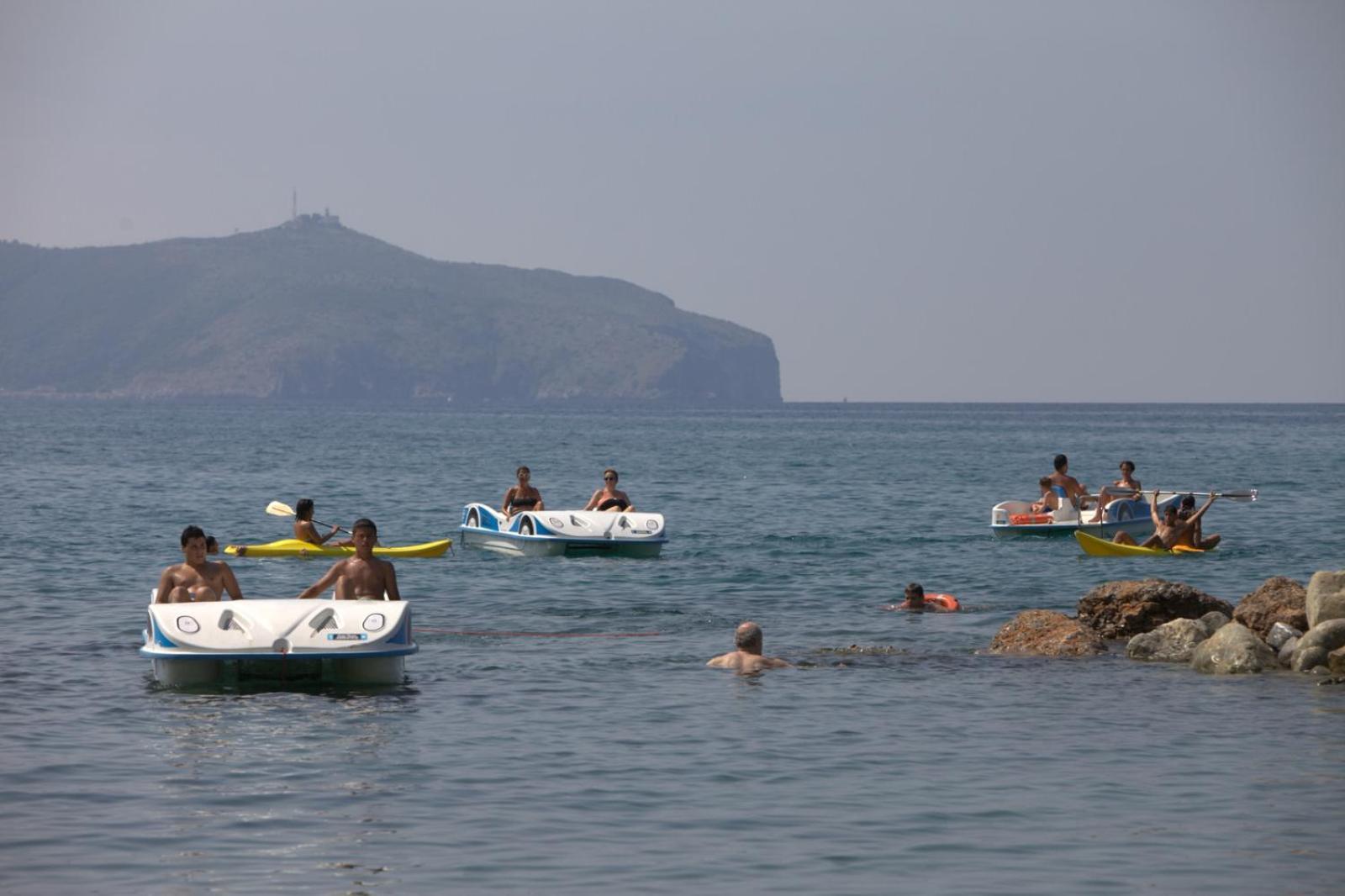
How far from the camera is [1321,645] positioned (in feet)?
57.5

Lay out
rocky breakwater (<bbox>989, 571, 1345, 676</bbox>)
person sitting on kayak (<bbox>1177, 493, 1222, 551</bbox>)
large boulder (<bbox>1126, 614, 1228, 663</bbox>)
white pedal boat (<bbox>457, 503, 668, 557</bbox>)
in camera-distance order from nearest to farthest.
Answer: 1. rocky breakwater (<bbox>989, 571, 1345, 676</bbox>)
2. large boulder (<bbox>1126, 614, 1228, 663</bbox>)
3. white pedal boat (<bbox>457, 503, 668, 557</bbox>)
4. person sitting on kayak (<bbox>1177, 493, 1222, 551</bbox>)

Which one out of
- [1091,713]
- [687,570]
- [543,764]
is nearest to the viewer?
[543,764]

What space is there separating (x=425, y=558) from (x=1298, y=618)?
49.2 ft

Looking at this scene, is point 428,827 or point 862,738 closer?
point 428,827

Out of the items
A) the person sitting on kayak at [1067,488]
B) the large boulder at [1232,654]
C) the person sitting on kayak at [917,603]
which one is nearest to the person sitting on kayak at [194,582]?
the person sitting on kayak at [917,603]

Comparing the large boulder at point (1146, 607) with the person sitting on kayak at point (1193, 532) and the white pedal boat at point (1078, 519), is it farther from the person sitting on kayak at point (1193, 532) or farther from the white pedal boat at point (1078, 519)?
the white pedal boat at point (1078, 519)

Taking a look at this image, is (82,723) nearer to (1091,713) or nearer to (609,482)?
(1091,713)

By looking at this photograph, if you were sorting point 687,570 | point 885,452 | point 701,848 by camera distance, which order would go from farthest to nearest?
point 885,452, point 687,570, point 701,848

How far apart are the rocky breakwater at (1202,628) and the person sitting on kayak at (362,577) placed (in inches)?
258

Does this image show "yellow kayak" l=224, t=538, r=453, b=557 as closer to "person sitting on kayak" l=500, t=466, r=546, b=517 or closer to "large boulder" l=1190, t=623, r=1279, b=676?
"person sitting on kayak" l=500, t=466, r=546, b=517

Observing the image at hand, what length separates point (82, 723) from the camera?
1466 centimetres

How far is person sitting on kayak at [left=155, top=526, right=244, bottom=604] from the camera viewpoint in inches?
643

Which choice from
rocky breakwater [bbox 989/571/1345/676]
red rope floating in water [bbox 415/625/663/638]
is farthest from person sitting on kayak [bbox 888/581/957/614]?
red rope floating in water [bbox 415/625/663/638]

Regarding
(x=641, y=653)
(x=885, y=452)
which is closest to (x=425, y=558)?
(x=641, y=653)
